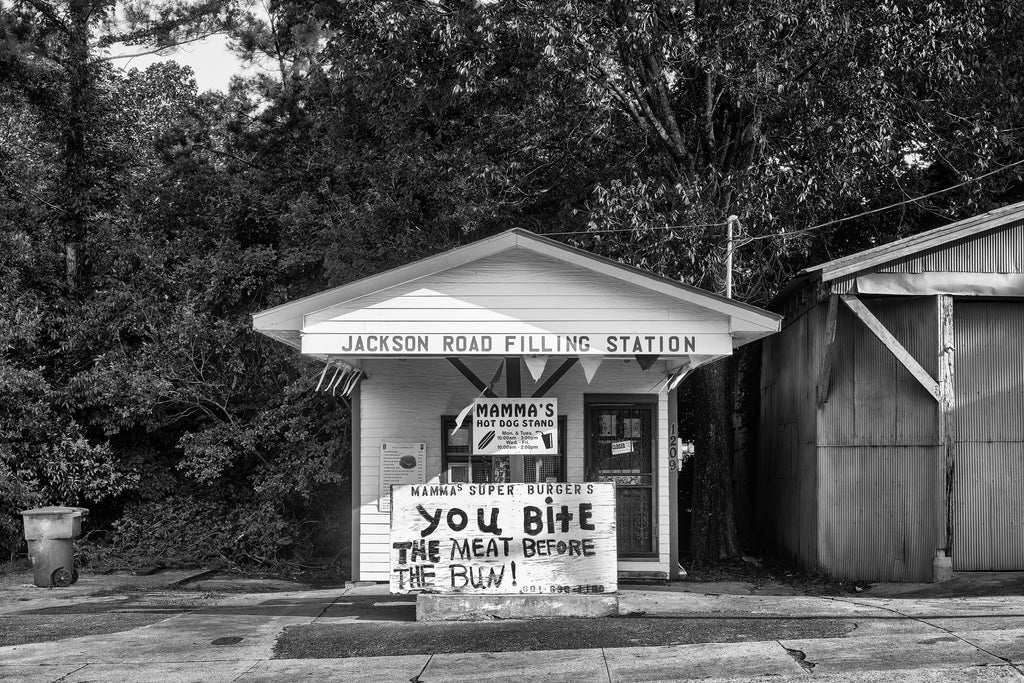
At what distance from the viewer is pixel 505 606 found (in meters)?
10.7

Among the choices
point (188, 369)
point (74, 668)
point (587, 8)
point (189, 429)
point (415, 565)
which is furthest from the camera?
point (189, 429)

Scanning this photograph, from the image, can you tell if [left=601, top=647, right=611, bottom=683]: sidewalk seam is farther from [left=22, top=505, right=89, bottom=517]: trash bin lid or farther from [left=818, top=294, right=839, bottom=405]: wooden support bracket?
[left=22, top=505, right=89, bottom=517]: trash bin lid

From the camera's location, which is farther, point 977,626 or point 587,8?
point 587,8

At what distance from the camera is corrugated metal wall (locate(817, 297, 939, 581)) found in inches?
516

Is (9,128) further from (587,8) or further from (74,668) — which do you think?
(74,668)

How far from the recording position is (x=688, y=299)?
11.2m

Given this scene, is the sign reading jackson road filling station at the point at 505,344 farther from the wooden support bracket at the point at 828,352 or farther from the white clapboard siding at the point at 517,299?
the wooden support bracket at the point at 828,352

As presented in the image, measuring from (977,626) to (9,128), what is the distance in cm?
2097

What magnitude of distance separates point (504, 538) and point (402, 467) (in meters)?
3.29

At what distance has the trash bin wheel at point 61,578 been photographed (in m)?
14.5

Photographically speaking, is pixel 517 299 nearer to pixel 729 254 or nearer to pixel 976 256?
pixel 729 254

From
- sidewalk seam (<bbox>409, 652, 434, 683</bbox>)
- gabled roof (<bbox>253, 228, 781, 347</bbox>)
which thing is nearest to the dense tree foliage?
gabled roof (<bbox>253, 228, 781, 347</bbox>)

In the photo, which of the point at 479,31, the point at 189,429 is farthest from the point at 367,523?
the point at 479,31

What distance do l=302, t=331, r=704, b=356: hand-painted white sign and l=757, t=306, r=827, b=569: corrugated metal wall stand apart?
3.72 metres
